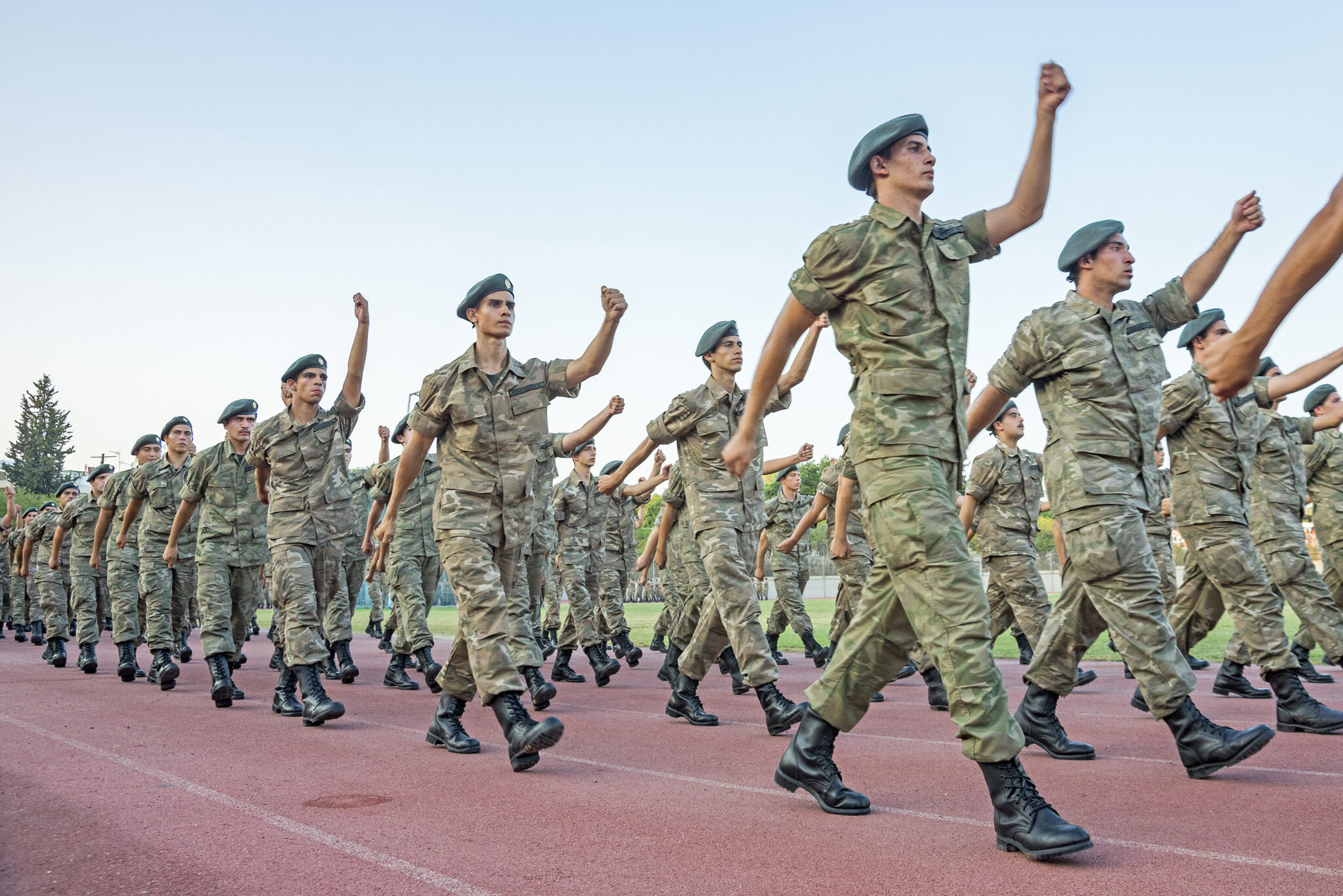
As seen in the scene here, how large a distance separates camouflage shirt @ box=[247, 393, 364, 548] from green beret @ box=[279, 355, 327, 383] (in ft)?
1.01

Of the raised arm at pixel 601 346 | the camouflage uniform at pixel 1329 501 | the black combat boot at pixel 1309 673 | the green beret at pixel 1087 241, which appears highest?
the green beret at pixel 1087 241

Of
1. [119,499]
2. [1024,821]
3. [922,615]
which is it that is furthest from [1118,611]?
[119,499]

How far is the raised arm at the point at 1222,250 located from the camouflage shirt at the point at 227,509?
24.2ft

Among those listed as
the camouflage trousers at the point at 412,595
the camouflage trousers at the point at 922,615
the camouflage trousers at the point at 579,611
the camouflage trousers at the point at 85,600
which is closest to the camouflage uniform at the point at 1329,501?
the camouflage trousers at the point at 579,611

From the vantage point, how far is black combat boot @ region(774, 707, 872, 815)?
4.32 metres

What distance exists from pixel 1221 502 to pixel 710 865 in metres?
5.24

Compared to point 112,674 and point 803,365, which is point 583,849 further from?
point 112,674

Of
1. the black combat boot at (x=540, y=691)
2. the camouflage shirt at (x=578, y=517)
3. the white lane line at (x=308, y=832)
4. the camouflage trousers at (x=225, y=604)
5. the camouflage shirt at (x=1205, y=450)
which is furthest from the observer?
the camouflage shirt at (x=578, y=517)

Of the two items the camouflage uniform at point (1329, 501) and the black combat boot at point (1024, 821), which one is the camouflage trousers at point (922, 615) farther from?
the camouflage uniform at point (1329, 501)

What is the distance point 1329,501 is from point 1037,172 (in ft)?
26.8

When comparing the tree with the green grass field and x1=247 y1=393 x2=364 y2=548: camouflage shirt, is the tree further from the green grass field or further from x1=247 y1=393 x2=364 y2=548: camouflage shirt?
x1=247 y1=393 x2=364 y2=548: camouflage shirt

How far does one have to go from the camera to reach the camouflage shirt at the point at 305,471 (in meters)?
8.40

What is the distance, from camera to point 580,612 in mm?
12094

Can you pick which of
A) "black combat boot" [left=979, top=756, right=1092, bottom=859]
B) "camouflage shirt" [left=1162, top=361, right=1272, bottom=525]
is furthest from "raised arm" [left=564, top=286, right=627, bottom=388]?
"camouflage shirt" [left=1162, top=361, right=1272, bottom=525]
